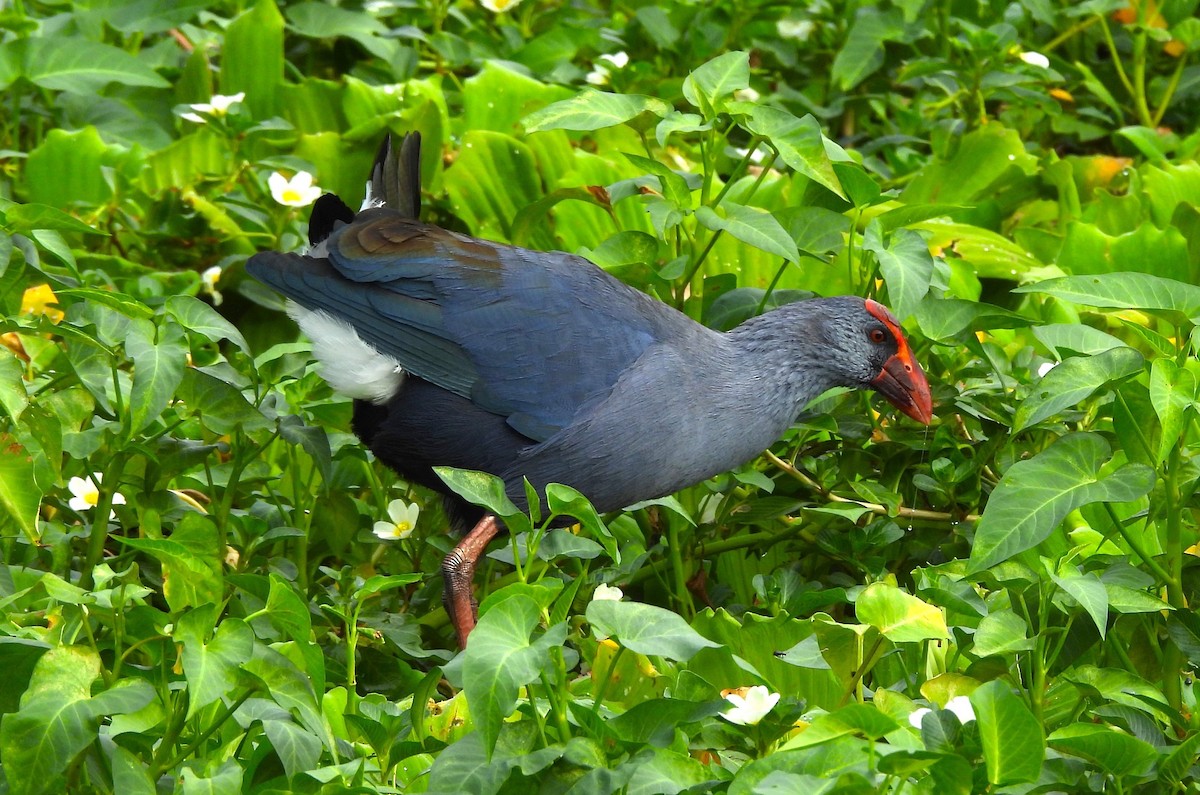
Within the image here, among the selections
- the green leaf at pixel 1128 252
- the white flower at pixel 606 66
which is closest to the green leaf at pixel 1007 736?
the green leaf at pixel 1128 252

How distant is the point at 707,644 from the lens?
1.70 meters

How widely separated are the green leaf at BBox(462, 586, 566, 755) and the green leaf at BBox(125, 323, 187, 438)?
0.78m

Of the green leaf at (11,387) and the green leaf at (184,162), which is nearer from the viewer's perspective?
the green leaf at (11,387)

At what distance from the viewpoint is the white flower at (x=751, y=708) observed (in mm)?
1836

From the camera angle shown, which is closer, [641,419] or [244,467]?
[641,419]

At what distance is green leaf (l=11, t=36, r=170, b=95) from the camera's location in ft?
12.8

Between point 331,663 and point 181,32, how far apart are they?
2.79m

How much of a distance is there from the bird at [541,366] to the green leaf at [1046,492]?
670 mm

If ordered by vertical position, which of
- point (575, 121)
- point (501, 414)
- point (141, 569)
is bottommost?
point (141, 569)

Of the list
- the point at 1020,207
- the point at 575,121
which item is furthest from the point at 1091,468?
the point at 1020,207

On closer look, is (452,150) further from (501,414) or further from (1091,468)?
(1091,468)

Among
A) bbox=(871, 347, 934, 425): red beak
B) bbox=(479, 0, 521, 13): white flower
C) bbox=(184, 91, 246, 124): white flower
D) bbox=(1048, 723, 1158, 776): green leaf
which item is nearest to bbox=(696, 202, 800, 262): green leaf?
bbox=(871, 347, 934, 425): red beak

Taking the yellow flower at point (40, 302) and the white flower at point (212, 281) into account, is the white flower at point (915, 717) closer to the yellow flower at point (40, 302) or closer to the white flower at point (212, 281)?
the white flower at point (212, 281)

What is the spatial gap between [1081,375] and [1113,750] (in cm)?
56
